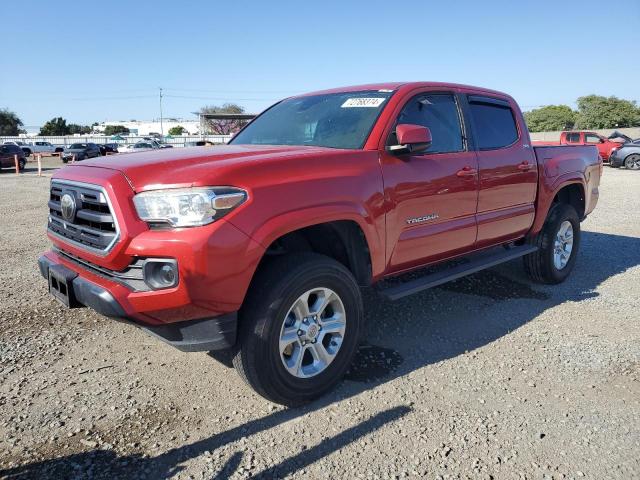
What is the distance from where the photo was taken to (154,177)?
2643 mm

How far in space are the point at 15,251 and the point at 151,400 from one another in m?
4.66

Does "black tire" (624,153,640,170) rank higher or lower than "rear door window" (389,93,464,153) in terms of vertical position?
lower

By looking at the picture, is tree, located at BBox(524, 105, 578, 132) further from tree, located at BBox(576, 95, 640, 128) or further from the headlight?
the headlight

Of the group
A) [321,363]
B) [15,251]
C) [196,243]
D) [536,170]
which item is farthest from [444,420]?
[15,251]

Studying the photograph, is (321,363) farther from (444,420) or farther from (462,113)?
(462,113)

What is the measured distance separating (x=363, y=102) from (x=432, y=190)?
0.86 meters

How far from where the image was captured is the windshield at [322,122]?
3598 millimetres

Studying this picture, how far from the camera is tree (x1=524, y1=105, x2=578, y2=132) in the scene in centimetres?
5194

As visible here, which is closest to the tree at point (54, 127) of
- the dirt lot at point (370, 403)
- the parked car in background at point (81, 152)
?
the parked car in background at point (81, 152)

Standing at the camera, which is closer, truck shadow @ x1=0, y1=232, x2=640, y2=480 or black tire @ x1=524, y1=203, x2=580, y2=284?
truck shadow @ x1=0, y1=232, x2=640, y2=480

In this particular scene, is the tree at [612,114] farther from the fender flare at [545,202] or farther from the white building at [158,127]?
the white building at [158,127]

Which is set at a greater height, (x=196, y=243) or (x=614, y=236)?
(x=196, y=243)

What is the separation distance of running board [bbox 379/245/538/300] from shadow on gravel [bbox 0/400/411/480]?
1.03 metres

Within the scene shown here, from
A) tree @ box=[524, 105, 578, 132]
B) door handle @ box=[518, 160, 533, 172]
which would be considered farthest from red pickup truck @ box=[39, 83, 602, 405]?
tree @ box=[524, 105, 578, 132]
